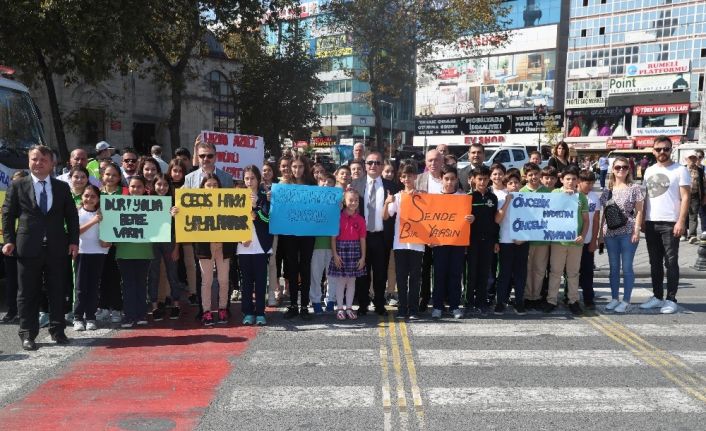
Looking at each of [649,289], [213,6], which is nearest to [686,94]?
[213,6]

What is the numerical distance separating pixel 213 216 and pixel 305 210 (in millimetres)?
1088

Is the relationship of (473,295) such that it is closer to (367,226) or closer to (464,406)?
(367,226)

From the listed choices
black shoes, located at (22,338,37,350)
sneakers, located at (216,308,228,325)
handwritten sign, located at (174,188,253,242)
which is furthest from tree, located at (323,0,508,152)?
black shoes, located at (22,338,37,350)

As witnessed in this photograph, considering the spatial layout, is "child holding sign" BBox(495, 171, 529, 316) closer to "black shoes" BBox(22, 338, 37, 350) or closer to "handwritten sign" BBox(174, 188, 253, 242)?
"handwritten sign" BBox(174, 188, 253, 242)

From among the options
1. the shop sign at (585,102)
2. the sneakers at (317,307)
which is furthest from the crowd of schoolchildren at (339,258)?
the shop sign at (585,102)

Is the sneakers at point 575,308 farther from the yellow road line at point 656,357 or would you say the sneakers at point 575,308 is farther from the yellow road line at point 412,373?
the yellow road line at point 412,373

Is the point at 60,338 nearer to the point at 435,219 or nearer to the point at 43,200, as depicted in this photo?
the point at 43,200

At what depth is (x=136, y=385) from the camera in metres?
5.33

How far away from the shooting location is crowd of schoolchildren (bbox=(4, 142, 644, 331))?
7.43 m

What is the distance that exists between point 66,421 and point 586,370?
4299 mm

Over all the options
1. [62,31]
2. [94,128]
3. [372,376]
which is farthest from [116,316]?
[94,128]

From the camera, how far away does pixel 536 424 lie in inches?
176

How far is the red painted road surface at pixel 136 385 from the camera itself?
14.9 feet

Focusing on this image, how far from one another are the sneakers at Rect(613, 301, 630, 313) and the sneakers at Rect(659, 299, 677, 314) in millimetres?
413
